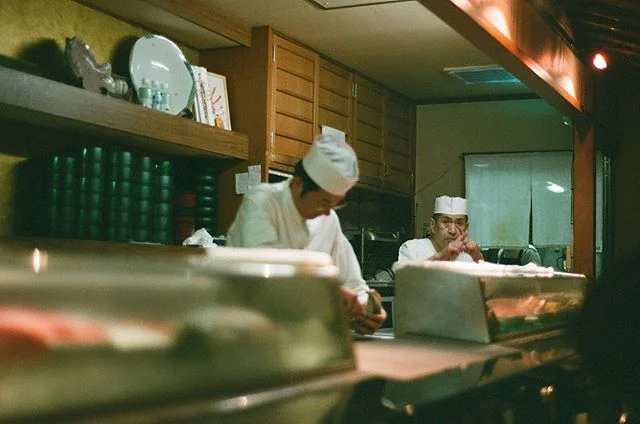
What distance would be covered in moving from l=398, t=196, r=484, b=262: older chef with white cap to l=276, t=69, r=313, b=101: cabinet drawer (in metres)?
1.23

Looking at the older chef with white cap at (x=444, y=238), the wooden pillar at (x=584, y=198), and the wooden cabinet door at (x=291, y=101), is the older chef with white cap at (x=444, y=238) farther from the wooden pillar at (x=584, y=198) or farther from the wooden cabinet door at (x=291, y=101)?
the wooden pillar at (x=584, y=198)

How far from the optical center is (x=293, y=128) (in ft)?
18.7

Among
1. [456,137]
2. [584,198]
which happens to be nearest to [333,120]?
[456,137]

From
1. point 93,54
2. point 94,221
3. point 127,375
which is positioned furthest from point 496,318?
point 93,54

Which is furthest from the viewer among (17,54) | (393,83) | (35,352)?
(393,83)

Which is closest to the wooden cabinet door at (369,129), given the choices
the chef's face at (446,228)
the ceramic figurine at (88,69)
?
the chef's face at (446,228)

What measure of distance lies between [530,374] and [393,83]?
5074 millimetres

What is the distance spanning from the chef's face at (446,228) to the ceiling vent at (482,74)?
52.0 inches

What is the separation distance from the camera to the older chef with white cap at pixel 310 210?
9.78 feet

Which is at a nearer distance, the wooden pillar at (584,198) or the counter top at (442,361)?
the counter top at (442,361)

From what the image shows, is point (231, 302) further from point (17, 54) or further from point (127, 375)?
point (17, 54)

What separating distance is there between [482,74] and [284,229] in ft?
12.2

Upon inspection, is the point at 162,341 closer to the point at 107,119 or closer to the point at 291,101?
the point at 107,119

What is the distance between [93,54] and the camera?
4355mm
